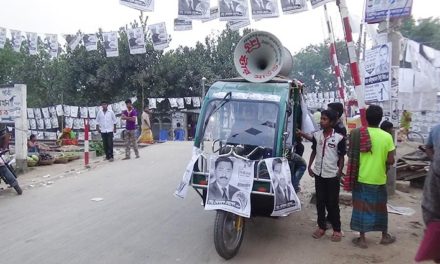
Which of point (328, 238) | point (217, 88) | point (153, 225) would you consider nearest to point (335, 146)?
point (328, 238)

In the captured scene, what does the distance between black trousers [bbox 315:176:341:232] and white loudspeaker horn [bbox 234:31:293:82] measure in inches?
63.7

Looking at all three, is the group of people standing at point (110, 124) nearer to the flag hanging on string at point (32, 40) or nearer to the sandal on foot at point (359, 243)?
the flag hanging on string at point (32, 40)

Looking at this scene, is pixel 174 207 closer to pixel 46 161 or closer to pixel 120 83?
pixel 46 161

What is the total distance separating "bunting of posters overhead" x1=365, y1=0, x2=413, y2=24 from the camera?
7332 millimetres

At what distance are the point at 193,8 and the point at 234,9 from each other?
1039 mm

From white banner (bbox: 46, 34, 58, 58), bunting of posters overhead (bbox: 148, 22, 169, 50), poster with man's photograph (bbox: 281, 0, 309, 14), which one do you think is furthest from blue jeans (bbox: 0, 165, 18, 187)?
white banner (bbox: 46, 34, 58, 58)

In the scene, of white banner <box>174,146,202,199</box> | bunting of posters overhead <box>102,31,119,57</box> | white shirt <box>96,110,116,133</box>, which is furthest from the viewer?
bunting of posters overhead <box>102,31,119,57</box>

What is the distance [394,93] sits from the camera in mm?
7828

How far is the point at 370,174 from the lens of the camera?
17.4ft

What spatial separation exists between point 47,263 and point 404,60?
9140 mm

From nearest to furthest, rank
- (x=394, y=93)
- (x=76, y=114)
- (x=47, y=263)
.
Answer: (x=47, y=263)
(x=394, y=93)
(x=76, y=114)

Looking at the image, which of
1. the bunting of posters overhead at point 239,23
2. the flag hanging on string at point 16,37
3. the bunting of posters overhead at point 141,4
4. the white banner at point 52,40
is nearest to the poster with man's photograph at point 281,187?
the bunting of posters overhead at point 141,4

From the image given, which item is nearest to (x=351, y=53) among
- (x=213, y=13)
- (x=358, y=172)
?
(x=358, y=172)

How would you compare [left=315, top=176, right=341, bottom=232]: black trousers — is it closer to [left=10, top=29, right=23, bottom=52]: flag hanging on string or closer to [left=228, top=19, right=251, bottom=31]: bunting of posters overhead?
[left=228, top=19, right=251, bottom=31]: bunting of posters overhead
